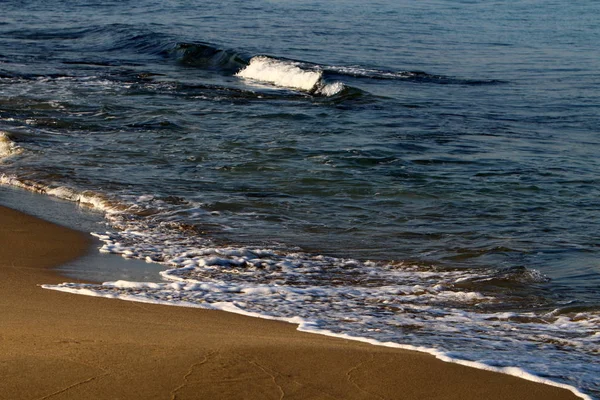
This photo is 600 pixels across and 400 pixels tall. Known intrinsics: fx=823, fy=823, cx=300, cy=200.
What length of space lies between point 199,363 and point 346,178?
19.3ft

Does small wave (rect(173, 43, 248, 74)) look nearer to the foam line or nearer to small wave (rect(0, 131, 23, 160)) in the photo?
small wave (rect(0, 131, 23, 160))

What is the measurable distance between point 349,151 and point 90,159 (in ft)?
10.9

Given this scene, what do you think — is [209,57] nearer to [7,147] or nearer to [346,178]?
[7,147]

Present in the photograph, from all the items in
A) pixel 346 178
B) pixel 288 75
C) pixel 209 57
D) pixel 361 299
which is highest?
pixel 209 57

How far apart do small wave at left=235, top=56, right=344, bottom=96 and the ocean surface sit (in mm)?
54

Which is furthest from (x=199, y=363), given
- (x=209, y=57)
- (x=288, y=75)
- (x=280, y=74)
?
(x=209, y=57)

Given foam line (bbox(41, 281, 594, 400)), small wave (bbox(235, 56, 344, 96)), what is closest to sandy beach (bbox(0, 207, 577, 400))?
foam line (bbox(41, 281, 594, 400))

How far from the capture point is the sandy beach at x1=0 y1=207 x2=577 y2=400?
3.58 m

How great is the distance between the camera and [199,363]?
12.7ft

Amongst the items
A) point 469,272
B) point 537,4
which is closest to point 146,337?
point 469,272

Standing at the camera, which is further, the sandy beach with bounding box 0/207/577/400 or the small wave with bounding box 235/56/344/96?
the small wave with bounding box 235/56/344/96

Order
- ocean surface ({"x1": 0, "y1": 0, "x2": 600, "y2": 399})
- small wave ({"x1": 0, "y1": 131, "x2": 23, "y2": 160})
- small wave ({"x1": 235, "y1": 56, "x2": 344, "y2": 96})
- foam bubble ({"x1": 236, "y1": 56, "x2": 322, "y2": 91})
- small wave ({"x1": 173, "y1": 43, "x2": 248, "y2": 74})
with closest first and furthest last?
1. ocean surface ({"x1": 0, "y1": 0, "x2": 600, "y2": 399})
2. small wave ({"x1": 0, "y1": 131, "x2": 23, "y2": 160})
3. small wave ({"x1": 235, "y1": 56, "x2": 344, "y2": 96})
4. foam bubble ({"x1": 236, "y1": 56, "x2": 322, "y2": 91})
5. small wave ({"x1": 173, "y1": 43, "x2": 248, "y2": 74})

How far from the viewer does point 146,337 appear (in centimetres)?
422

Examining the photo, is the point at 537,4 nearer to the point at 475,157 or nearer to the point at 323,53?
the point at 323,53
